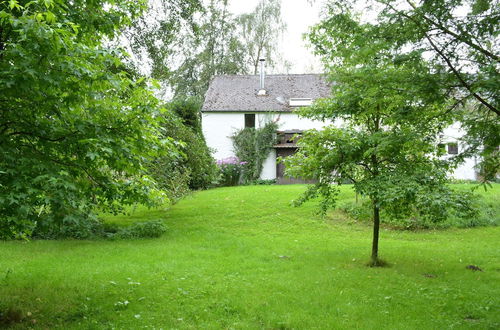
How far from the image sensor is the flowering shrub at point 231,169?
27.8 meters

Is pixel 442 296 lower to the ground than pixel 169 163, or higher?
lower

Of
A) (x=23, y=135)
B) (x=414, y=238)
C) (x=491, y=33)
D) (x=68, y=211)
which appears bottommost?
(x=414, y=238)

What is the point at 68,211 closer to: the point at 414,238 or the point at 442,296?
the point at 442,296

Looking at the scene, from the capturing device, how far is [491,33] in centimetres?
546

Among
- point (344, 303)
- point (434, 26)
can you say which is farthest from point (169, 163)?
point (434, 26)

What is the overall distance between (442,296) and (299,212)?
31.4 feet

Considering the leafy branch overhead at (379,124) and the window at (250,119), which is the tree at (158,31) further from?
the window at (250,119)

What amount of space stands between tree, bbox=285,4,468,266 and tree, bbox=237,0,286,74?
29.9 meters

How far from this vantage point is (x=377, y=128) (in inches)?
376

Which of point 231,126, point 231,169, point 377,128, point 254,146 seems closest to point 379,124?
point 377,128

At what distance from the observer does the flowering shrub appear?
91.2 ft

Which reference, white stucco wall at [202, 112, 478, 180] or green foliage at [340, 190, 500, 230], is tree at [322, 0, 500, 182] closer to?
green foliage at [340, 190, 500, 230]

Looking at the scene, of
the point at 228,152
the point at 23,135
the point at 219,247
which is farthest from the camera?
the point at 228,152

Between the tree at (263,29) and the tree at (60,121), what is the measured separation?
3500cm
